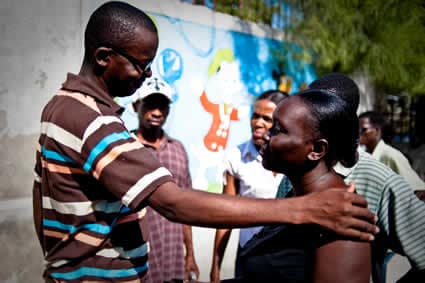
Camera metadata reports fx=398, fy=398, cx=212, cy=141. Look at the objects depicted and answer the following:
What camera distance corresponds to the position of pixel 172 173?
2.96m

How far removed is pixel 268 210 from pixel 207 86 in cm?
336

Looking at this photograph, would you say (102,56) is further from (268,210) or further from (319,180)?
(319,180)


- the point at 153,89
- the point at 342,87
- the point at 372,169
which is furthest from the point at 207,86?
the point at 372,169

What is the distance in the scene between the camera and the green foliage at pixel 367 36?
5.70m

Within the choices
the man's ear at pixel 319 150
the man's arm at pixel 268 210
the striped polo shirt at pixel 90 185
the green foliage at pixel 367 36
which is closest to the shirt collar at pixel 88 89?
the striped polo shirt at pixel 90 185

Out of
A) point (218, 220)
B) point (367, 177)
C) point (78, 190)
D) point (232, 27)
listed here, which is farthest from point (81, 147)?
point (232, 27)

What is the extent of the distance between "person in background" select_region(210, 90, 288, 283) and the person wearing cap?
0.93 feet

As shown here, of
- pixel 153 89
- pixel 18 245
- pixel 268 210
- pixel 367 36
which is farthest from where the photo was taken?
pixel 367 36

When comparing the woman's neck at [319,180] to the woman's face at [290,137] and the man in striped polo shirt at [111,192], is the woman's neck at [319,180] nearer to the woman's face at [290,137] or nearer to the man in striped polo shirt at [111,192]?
the woman's face at [290,137]

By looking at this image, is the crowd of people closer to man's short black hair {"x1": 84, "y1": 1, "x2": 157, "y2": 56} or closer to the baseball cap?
man's short black hair {"x1": 84, "y1": 1, "x2": 157, "y2": 56}

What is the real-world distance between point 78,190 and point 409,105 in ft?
28.5

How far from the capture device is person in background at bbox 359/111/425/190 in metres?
3.79

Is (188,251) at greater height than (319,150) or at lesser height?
lesser

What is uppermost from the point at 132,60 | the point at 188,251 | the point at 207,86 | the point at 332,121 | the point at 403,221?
the point at 132,60
